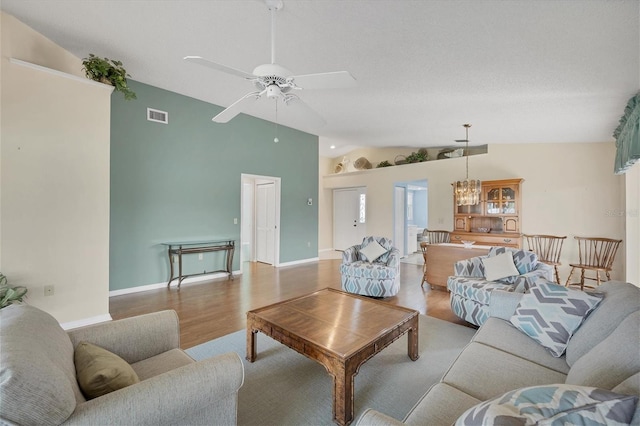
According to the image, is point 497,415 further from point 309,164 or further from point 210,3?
point 309,164

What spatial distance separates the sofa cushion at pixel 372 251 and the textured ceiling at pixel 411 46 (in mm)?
2158

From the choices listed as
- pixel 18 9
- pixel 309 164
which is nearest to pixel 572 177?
pixel 309 164

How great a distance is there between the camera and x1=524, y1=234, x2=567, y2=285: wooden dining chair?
490cm

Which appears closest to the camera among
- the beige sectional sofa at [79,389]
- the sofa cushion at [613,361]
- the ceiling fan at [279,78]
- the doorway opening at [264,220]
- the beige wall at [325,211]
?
the beige sectional sofa at [79,389]

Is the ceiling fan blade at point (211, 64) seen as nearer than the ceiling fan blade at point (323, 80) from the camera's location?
Yes

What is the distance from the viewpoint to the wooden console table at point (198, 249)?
450 cm

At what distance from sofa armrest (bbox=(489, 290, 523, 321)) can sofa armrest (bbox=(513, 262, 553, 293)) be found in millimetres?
554

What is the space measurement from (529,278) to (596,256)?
2962mm

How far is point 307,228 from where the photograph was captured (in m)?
6.98

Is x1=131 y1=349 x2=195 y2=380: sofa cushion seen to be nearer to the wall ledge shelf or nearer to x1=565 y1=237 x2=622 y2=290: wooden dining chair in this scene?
the wall ledge shelf

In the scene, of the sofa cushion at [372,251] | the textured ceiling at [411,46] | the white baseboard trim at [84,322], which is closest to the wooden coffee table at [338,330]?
the sofa cushion at [372,251]

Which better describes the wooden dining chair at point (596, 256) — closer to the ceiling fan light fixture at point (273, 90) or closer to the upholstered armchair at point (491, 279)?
the upholstered armchair at point (491, 279)

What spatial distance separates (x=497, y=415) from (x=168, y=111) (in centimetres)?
538

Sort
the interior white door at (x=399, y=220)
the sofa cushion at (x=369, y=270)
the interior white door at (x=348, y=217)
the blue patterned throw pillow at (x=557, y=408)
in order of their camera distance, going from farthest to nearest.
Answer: the interior white door at (x=348, y=217) → the interior white door at (x=399, y=220) → the sofa cushion at (x=369, y=270) → the blue patterned throw pillow at (x=557, y=408)
